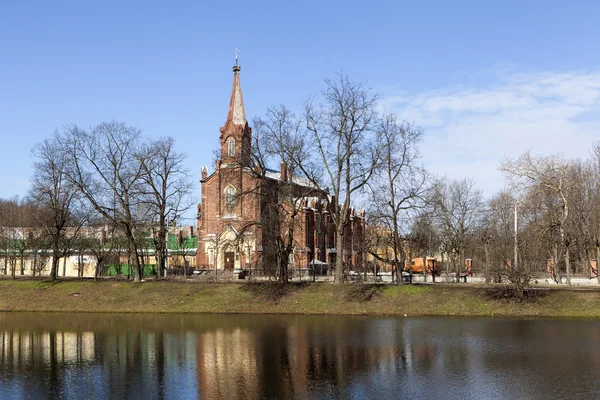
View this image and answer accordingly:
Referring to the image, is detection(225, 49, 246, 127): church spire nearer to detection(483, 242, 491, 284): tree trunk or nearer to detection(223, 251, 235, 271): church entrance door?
detection(223, 251, 235, 271): church entrance door

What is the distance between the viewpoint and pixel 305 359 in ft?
80.2

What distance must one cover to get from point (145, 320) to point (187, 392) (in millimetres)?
23124

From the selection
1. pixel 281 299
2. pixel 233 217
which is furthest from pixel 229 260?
pixel 281 299

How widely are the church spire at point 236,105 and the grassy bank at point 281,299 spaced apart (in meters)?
28.3

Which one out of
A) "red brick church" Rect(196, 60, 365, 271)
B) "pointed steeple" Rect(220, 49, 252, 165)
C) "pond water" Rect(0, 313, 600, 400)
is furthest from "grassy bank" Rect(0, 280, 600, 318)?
"pointed steeple" Rect(220, 49, 252, 165)

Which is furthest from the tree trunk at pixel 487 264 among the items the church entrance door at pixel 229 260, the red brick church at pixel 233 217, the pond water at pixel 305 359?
the church entrance door at pixel 229 260

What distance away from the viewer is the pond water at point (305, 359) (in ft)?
62.4

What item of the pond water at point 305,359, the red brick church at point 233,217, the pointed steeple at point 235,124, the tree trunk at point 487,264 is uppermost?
the pointed steeple at point 235,124

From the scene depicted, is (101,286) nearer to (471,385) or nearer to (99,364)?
(99,364)

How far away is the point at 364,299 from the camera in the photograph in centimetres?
4444

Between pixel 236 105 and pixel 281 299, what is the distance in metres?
35.8

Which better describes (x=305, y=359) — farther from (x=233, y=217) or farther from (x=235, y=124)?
(x=235, y=124)

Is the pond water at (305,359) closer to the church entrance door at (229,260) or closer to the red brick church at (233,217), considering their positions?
the red brick church at (233,217)

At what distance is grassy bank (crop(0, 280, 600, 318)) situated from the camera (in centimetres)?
4097
